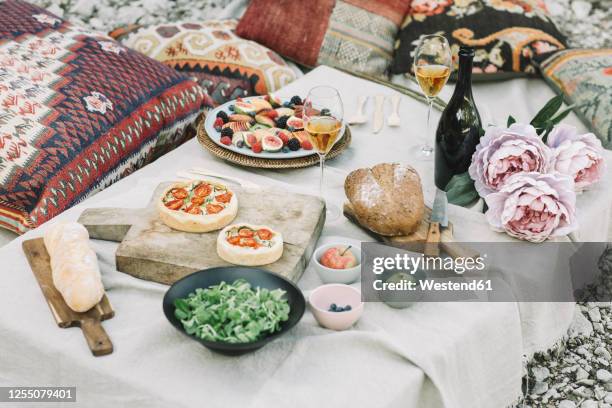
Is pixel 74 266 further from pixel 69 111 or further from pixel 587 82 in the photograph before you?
pixel 587 82

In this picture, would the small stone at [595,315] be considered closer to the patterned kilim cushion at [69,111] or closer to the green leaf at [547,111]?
the green leaf at [547,111]

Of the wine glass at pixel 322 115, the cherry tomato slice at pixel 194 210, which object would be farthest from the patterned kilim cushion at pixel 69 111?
the wine glass at pixel 322 115

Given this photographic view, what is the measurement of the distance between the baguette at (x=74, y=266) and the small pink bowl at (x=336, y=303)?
15.3 inches

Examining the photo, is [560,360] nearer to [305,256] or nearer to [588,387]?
[588,387]

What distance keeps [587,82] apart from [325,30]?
105 centimetres

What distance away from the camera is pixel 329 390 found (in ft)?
3.72

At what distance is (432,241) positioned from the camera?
57.2 inches

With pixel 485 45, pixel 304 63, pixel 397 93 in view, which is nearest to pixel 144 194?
pixel 397 93

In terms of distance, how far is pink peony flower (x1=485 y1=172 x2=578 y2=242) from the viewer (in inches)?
57.1

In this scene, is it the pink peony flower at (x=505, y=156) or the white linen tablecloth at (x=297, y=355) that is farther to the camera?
the pink peony flower at (x=505, y=156)

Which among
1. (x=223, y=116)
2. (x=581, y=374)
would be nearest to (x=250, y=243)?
(x=223, y=116)

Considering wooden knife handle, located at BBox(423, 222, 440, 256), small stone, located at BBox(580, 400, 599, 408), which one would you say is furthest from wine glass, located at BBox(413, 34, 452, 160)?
small stone, located at BBox(580, 400, 599, 408)

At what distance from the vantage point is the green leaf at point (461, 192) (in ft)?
5.43

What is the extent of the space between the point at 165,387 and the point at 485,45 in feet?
6.91
